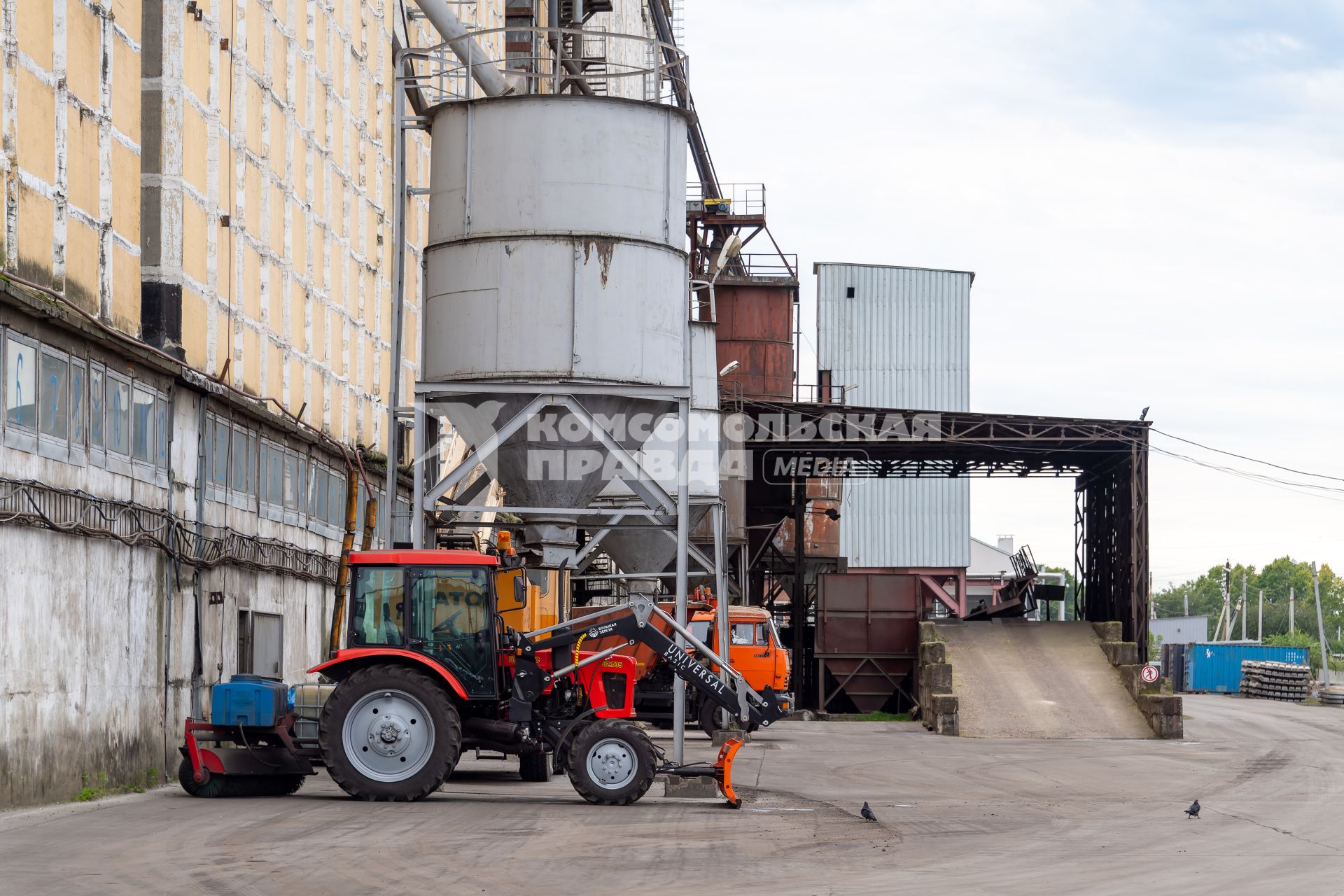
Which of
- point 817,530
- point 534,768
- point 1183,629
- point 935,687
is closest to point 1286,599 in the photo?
point 1183,629

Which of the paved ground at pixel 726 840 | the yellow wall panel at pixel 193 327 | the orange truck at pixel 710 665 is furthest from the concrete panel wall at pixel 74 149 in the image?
the orange truck at pixel 710 665

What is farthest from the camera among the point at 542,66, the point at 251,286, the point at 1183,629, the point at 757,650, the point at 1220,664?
the point at 1183,629

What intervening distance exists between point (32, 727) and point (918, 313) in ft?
180

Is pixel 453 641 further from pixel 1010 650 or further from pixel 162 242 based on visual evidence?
pixel 1010 650

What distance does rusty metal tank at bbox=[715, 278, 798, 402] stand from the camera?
5306cm

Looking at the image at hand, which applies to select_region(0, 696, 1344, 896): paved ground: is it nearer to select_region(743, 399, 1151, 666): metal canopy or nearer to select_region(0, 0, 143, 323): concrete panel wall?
select_region(0, 0, 143, 323): concrete panel wall

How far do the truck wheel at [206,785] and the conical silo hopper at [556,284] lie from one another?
4.61 m

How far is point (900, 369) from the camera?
6612 centimetres

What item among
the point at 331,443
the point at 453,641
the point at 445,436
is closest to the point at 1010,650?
the point at 445,436

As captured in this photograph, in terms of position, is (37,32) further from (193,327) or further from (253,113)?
(253,113)

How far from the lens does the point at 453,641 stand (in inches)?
618

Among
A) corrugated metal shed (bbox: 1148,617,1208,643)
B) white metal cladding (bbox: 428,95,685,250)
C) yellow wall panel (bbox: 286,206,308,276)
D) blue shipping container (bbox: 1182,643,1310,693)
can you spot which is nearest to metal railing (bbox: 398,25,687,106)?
white metal cladding (bbox: 428,95,685,250)

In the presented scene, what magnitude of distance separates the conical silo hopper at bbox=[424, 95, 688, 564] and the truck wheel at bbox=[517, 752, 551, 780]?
2.33m

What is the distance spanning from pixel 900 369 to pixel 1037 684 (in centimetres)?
3130
